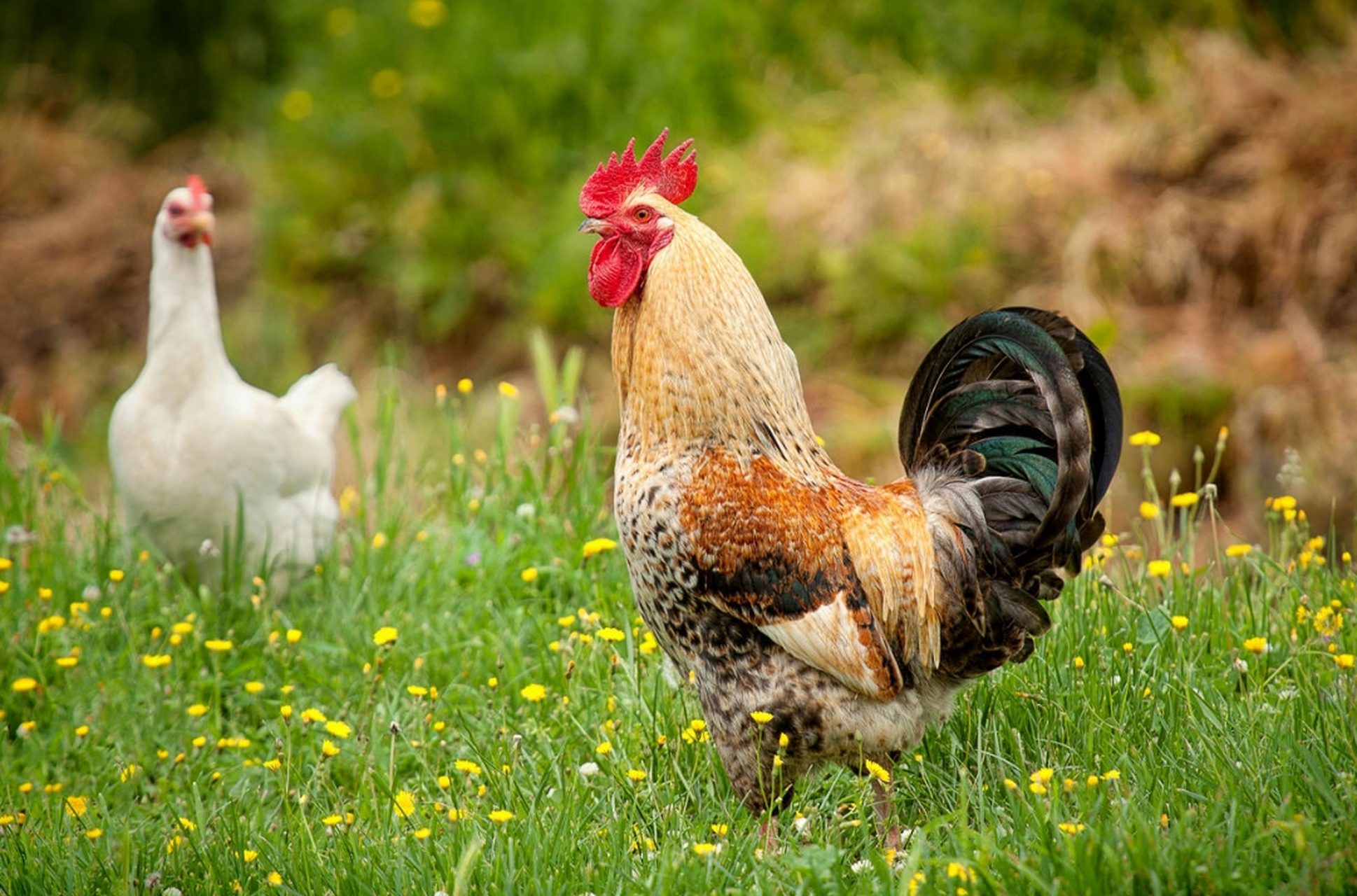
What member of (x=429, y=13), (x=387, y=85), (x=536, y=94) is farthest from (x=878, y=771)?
(x=429, y=13)

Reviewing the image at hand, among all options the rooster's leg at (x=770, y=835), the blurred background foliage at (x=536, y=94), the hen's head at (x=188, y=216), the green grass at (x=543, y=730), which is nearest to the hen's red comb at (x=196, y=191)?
the hen's head at (x=188, y=216)

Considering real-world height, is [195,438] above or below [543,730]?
above

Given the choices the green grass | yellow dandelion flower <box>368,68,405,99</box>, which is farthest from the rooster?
yellow dandelion flower <box>368,68,405,99</box>

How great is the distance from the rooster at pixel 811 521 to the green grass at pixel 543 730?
0.26 metres

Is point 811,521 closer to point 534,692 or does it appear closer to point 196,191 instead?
point 534,692

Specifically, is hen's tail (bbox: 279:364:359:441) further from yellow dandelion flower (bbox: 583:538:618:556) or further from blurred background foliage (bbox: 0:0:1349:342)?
blurred background foliage (bbox: 0:0:1349:342)

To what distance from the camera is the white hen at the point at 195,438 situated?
4.47 meters

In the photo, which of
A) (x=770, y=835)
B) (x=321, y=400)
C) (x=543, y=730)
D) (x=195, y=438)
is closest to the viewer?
(x=770, y=835)

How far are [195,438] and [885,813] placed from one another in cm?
276

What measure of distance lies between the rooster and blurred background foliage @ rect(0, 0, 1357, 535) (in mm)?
3832

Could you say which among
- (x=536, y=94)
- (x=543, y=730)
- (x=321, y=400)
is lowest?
(x=543, y=730)

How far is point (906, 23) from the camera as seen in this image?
29.2ft

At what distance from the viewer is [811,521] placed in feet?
10.1

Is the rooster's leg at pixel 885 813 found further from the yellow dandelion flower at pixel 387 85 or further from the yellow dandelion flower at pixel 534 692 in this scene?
the yellow dandelion flower at pixel 387 85
